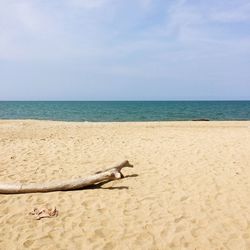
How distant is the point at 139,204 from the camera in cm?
653

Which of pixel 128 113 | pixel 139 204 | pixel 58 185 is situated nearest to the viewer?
pixel 139 204

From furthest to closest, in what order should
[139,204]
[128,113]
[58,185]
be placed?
[128,113]
[58,185]
[139,204]

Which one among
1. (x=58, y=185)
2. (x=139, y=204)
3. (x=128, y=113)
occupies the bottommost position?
(x=128, y=113)

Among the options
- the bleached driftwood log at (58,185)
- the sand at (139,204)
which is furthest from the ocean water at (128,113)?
the bleached driftwood log at (58,185)

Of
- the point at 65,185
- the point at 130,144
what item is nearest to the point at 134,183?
the point at 65,185

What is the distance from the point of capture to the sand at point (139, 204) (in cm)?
511

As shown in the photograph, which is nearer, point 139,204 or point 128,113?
point 139,204

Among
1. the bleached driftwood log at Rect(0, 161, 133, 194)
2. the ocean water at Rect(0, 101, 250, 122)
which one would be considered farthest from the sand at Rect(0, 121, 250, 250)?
the ocean water at Rect(0, 101, 250, 122)

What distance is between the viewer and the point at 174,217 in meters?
5.88

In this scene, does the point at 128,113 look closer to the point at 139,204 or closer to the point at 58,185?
the point at 58,185

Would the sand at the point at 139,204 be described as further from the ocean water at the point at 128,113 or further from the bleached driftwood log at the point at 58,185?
the ocean water at the point at 128,113

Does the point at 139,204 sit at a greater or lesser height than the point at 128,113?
greater

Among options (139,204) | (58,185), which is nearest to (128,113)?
(58,185)

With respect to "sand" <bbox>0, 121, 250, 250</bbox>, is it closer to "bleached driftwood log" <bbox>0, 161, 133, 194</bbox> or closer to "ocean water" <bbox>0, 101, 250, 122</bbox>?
"bleached driftwood log" <bbox>0, 161, 133, 194</bbox>
